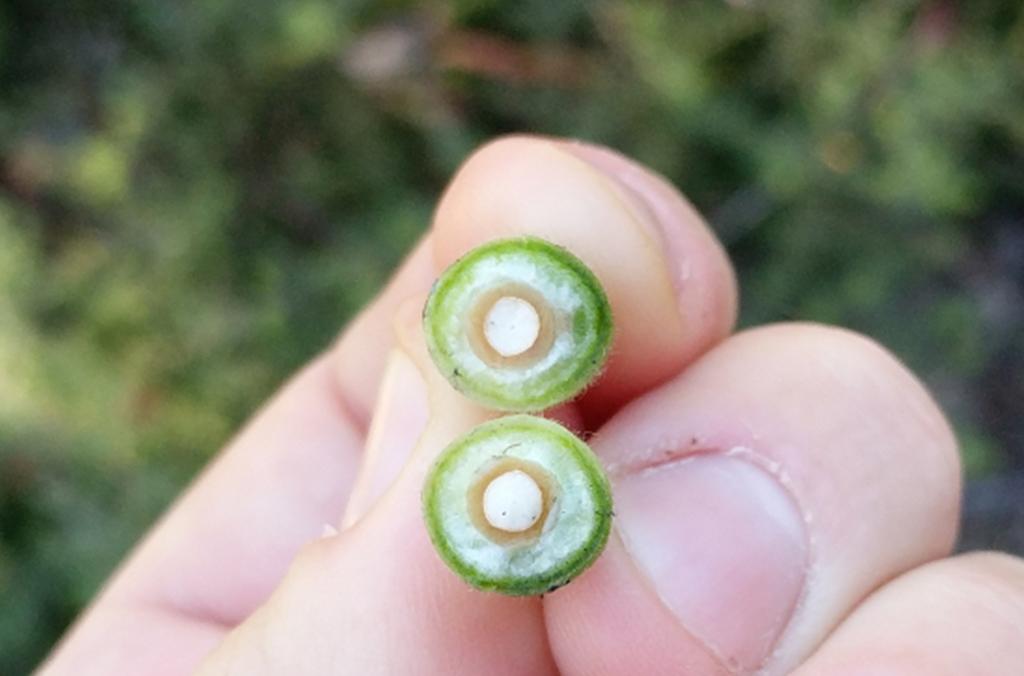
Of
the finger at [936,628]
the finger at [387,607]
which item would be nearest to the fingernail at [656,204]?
the finger at [387,607]

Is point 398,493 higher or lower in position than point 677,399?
higher

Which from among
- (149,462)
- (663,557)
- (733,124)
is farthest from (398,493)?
(733,124)

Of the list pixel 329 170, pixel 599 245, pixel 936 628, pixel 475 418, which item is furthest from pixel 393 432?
pixel 329 170

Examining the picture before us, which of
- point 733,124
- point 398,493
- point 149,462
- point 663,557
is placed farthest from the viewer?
point 733,124

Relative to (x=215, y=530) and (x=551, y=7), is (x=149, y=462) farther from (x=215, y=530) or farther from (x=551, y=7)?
(x=551, y=7)

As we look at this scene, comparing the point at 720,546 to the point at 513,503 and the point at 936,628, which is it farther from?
the point at 513,503

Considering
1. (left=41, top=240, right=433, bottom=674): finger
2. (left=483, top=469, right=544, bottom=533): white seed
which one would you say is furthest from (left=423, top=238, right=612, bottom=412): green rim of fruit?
(left=41, top=240, right=433, bottom=674): finger

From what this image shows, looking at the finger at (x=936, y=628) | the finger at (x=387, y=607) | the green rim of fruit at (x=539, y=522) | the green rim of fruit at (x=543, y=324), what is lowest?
the finger at (x=936, y=628)

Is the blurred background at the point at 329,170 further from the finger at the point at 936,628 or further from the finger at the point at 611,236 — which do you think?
the finger at the point at 936,628
